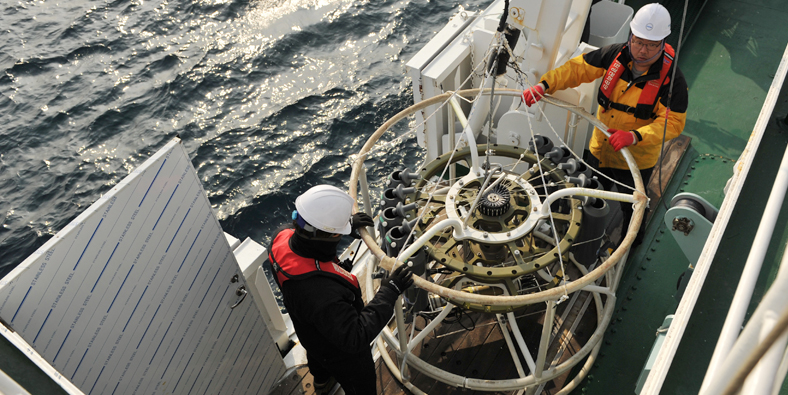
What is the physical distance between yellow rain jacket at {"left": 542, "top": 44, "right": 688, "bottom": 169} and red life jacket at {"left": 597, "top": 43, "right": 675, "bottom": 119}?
0.07 feet

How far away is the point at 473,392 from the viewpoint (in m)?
3.30

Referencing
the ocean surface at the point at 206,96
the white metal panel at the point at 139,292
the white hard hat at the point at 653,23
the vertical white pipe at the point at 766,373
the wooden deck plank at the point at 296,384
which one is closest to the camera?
the vertical white pipe at the point at 766,373

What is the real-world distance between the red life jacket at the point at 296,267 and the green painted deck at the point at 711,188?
154 cm

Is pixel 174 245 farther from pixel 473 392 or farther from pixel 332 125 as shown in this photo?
pixel 332 125

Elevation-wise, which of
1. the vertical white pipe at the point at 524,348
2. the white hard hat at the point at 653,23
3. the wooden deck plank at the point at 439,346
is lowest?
the wooden deck plank at the point at 439,346

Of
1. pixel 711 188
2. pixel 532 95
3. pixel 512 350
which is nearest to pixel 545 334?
pixel 512 350

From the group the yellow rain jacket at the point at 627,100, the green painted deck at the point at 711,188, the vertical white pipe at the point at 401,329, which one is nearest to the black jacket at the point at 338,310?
the vertical white pipe at the point at 401,329

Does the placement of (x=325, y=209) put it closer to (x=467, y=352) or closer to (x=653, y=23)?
(x=467, y=352)

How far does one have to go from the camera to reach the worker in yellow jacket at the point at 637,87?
298 cm

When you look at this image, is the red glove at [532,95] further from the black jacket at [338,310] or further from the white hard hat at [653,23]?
the black jacket at [338,310]

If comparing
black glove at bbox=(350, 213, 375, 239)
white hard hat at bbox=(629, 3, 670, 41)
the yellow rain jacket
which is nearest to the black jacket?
black glove at bbox=(350, 213, 375, 239)

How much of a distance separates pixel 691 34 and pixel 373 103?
13.7ft

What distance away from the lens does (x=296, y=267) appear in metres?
2.59

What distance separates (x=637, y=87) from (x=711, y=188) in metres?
1.66
